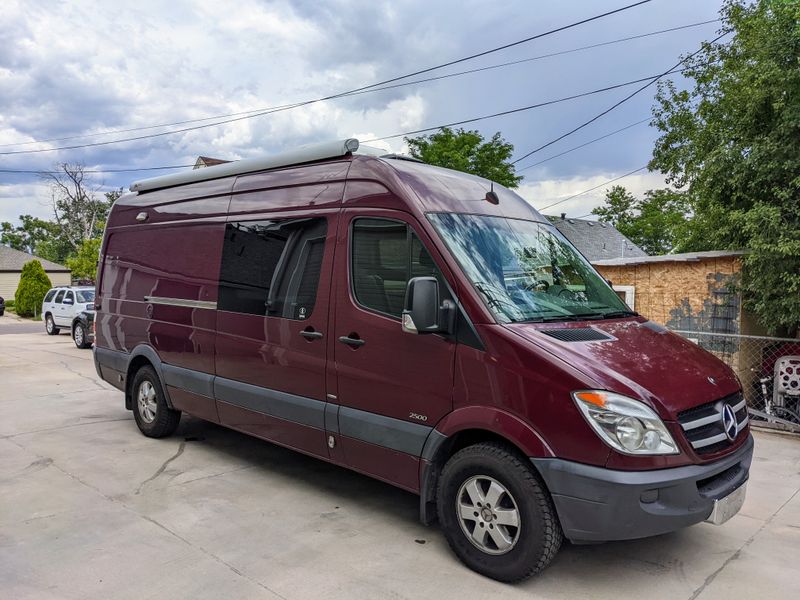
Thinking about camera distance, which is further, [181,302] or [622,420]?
[181,302]

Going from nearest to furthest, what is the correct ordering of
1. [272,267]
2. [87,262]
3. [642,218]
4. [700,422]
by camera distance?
[700,422] → [272,267] → [87,262] → [642,218]

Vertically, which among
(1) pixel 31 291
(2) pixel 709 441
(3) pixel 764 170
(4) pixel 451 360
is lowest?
(2) pixel 709 441

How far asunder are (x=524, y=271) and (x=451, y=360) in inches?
33.3

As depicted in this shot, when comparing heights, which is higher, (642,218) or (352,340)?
(642,218)

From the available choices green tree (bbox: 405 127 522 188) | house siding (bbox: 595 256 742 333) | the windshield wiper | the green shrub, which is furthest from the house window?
the green shrub

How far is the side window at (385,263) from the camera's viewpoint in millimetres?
3705

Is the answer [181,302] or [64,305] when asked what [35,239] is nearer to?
[64,305]

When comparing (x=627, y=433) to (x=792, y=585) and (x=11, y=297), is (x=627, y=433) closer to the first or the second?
(x=792, y=585)

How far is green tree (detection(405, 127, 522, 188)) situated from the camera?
21.7 meters

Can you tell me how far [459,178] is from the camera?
4.34m

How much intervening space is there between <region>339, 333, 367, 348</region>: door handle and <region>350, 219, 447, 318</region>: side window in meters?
0.23

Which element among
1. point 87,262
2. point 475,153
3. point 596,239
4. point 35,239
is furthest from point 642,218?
point 35,239

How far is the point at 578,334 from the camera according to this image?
11.1 feet

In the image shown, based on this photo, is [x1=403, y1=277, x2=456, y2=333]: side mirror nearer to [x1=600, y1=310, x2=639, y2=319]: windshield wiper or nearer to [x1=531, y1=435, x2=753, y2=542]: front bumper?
[x1=531, y1=435, x2=753, y2=542]: front bumper
